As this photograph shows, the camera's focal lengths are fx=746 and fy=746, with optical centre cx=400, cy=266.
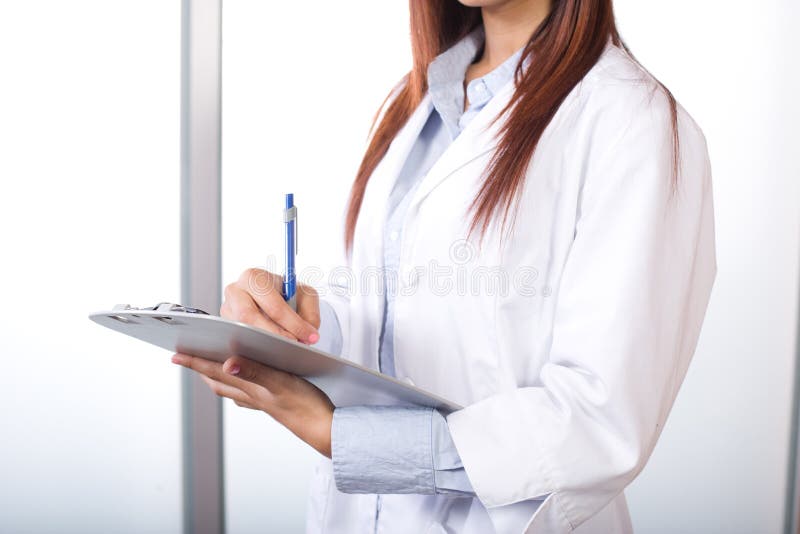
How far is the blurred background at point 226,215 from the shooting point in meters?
1.77

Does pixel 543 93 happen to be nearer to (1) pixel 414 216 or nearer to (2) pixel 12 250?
(1) pixel 414 216

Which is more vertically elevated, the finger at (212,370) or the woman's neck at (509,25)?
the woman's neck at (509,25)

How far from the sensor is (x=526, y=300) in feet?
2.86

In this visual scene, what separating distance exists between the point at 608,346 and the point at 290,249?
44 cm

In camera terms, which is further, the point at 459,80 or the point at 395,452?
the point at 459,80

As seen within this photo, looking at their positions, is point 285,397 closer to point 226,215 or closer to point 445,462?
point 445,462

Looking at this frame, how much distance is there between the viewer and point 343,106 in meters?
1.83

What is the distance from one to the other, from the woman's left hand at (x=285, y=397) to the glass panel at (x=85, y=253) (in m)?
1.07

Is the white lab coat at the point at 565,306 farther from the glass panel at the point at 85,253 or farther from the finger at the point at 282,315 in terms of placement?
the glass panel at the point at 85,253

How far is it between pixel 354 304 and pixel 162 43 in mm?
1015

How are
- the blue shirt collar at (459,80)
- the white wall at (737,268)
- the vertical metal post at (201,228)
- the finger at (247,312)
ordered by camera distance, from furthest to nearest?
1. the vertical metal post at (201,228)
2. the white wall at (737,268)
3. the blue shirt collar at (459,80)
4. the finger at (247,312)

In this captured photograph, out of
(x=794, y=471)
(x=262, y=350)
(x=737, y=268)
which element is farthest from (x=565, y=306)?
(x=794, y=471)

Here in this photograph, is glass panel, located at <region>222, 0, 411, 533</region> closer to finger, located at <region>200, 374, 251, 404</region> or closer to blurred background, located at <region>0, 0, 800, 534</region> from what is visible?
blurred background, located at <region>0, 0, 800, 534</region>

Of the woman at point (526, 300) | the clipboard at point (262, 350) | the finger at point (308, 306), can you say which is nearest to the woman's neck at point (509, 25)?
the woman at point (526, 300)
